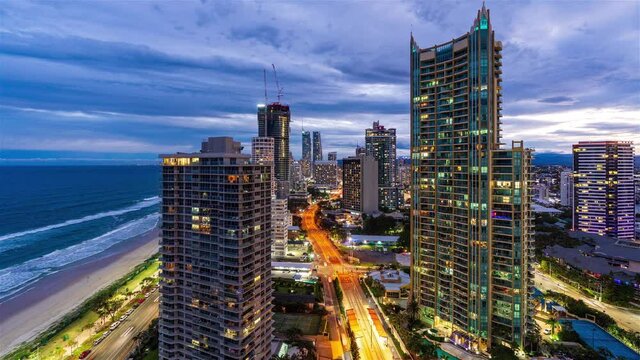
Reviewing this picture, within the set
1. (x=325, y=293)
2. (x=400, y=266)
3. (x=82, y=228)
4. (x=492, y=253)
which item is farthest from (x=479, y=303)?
(x=82, y=228)

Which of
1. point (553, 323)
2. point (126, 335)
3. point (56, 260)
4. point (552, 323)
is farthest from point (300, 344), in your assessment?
point (56, 260)

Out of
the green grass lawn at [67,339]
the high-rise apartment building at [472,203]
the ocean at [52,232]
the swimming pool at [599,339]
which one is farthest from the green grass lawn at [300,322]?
the ocean at [52,232]

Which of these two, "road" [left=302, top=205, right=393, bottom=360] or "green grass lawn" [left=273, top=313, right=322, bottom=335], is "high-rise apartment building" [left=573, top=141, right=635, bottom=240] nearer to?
"road" [left=302, top=205, right=393, bottom=360]

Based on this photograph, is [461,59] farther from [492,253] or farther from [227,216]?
[227,216]

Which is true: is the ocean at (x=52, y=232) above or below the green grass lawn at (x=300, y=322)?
above

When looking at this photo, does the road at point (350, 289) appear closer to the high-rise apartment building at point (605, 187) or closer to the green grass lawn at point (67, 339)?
the green grass lawn at point (67, 339)

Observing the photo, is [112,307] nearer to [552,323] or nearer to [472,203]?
[472,203]
